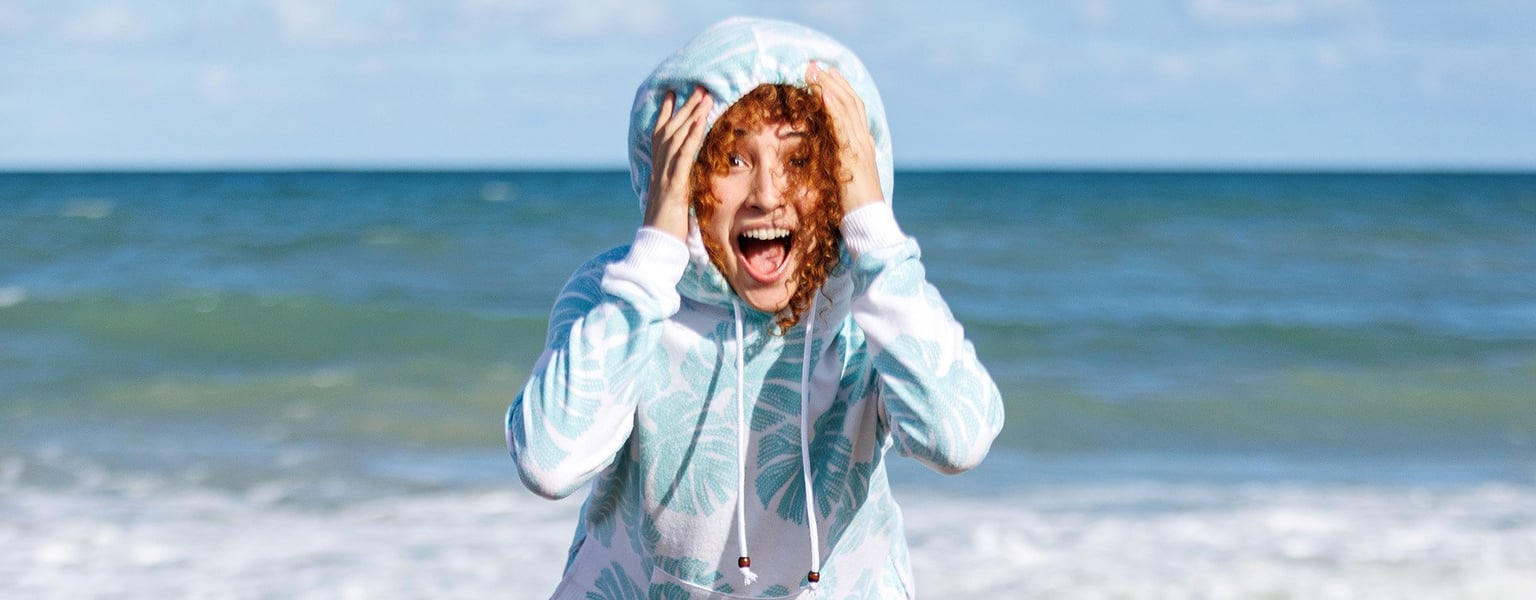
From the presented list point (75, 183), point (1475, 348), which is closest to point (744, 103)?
point (1475, 348)

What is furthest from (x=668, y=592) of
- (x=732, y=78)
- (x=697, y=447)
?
(x=732, y=78)

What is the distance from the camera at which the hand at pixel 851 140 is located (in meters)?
2.08

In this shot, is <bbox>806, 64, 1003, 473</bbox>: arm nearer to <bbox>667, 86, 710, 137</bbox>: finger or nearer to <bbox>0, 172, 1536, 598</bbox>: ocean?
<bbox>667, 86, 710, 137</bbox>: finger

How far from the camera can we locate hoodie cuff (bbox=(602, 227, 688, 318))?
205 centimetres

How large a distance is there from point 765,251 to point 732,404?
23cm

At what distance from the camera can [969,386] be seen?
2062 millimetres

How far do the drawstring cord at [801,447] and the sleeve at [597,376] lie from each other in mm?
159

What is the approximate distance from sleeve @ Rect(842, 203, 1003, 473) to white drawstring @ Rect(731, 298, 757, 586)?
0.70ft

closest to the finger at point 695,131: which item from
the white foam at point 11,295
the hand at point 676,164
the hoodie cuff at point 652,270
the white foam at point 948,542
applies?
the hand at point 676,164

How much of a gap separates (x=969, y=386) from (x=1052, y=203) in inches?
1324

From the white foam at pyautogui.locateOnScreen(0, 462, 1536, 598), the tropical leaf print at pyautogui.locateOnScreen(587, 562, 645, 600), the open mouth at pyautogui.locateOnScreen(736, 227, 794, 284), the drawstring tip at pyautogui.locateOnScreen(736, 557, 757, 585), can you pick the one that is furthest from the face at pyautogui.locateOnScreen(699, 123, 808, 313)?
the white foam at pyautogui.locateOnScreen(0, 462, 1536, 598)

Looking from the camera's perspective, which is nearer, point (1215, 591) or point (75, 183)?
point (1215, 591)

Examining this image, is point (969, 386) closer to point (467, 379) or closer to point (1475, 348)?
point (467, 379)

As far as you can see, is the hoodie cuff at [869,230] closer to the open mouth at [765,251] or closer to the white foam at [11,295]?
the open mouth at [765,251]
